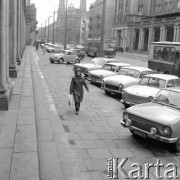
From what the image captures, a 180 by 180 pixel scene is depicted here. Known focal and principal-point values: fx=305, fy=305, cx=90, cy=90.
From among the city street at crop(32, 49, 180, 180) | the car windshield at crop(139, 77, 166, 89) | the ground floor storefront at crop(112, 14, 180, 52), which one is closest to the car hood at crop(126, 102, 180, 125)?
the city street at crop(32, 49, 180, 180)

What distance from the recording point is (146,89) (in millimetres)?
10805

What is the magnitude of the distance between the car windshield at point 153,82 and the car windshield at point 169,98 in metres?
3.18

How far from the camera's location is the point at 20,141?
242 inches

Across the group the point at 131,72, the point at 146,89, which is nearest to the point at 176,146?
the point at 146,89

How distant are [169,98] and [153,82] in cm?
375

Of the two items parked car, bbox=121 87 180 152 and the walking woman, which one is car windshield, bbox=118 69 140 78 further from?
parked car, bbox=121 87 180 152

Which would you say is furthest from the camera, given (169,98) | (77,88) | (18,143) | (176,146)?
(77,88)

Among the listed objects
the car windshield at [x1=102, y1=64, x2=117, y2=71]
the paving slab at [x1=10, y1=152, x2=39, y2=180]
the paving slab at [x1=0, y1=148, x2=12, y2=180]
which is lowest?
the paving slab at [x1=10, y1=152, x2=39, y2=180]

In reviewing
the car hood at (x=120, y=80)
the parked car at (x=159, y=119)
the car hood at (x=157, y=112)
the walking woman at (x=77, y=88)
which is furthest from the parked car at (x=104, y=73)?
the car hood at (x=157, y=112)

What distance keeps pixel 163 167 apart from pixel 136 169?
23.6 inches

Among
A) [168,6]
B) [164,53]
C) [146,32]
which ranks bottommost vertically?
[164,53]

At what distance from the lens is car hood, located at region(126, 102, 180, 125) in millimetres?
6555

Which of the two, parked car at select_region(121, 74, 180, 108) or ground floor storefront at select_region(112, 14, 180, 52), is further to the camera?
ground floor storefront at select_region(112, 14, 180, 52)

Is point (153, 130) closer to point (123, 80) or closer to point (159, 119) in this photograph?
point (159, 119)
